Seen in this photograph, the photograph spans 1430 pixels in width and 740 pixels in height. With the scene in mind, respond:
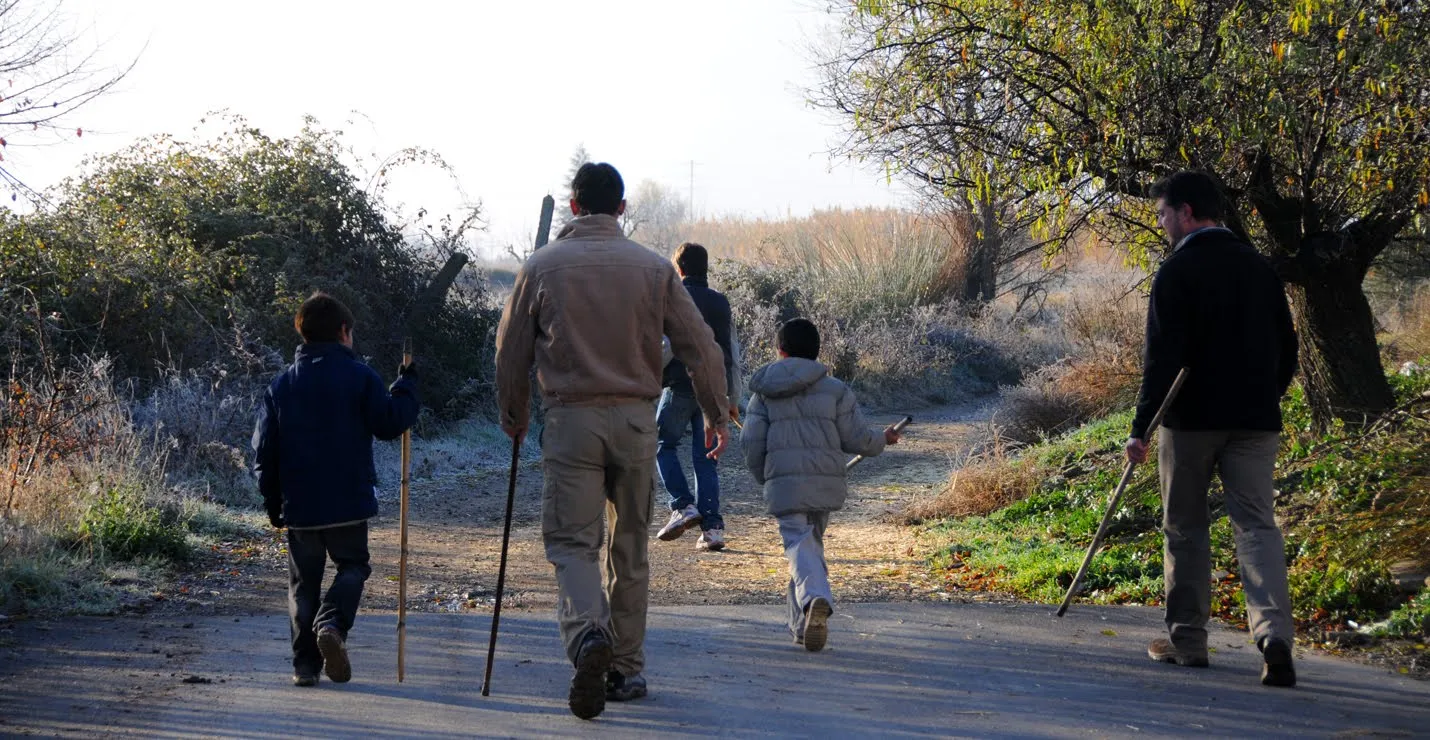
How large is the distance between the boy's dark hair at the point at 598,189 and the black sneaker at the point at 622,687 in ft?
6.10

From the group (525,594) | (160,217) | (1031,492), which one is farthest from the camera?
(160,217)

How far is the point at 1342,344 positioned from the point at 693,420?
183 inches

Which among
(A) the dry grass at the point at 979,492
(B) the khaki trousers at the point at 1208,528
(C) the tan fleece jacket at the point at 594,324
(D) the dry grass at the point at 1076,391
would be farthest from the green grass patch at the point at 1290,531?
(C) the tan fleece jacket at the point at 594,324

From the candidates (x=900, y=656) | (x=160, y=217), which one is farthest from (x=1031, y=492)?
(x=160, y=217)

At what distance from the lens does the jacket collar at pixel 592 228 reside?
5.27 metres

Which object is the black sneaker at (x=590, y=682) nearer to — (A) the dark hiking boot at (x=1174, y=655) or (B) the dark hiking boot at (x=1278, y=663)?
(A) the dark hiking boot at (x=1174, y=655)

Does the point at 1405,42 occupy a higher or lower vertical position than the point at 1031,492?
higher

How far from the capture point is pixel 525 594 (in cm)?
→ 771

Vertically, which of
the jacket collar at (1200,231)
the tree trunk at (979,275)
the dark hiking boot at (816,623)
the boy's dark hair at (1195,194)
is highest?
the tree trunk at (979,275)

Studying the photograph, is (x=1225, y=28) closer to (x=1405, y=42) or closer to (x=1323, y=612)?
(x=1405, y=42)

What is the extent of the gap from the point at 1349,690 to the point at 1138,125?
414 cm

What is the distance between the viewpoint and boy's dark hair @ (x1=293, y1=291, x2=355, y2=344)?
5680mm

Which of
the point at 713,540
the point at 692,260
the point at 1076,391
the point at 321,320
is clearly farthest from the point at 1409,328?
the point at 321,320

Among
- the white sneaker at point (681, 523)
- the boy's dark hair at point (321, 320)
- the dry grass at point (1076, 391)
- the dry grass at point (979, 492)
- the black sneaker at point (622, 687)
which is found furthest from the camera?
the dry grass at point (1076, 391)
